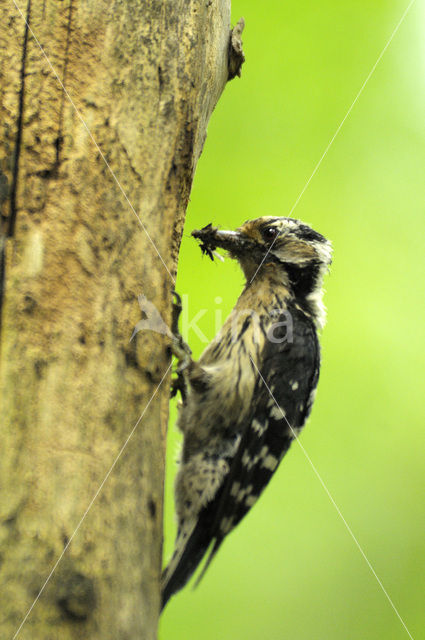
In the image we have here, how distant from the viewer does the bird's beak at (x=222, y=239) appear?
223cm

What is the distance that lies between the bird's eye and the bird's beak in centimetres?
7

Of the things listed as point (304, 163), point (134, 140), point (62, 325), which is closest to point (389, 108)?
point (304, 163)

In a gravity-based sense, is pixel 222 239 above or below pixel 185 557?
above

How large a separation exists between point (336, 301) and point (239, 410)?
4.14 ft

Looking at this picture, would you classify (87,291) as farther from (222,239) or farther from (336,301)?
(336,301)

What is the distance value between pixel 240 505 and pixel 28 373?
3.89 ft

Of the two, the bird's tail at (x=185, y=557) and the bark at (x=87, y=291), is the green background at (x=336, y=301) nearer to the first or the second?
the bird's tail at (x=185, y=557)

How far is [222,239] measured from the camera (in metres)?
2.24

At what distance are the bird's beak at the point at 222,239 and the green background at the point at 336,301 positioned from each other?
512 mm

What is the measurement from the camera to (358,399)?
2.94 meters

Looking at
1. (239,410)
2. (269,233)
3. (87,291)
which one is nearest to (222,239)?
(269,233)

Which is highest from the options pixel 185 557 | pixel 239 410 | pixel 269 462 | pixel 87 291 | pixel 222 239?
pixel 87 291

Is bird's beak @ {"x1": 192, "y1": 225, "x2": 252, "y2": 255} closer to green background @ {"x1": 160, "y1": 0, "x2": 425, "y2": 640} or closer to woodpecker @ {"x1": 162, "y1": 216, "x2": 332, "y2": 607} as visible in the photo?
woodpecker @ {"x1": 162, "y1": 216, "x2": 332, "y2": 607}

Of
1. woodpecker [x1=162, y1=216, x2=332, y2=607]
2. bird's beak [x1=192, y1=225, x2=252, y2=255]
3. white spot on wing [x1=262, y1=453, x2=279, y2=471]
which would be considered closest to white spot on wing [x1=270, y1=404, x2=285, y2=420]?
woodpecker [x1=162, y1=216, x2=332, y2=607]
